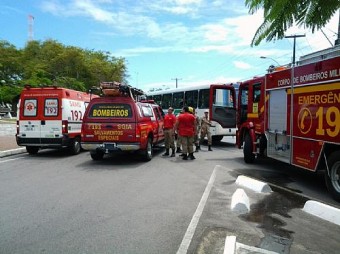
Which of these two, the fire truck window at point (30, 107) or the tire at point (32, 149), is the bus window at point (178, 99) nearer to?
the tire at point (32, 149)

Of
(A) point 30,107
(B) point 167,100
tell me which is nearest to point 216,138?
(B) point 167,100

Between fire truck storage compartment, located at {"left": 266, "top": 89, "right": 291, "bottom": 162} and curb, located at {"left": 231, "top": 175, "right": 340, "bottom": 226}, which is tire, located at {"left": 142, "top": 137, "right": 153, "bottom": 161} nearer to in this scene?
fire truck storage compartment, located at {"left": 266, "top": 89, "right": 291, "bottom": 162}

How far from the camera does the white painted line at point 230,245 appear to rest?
15.6 ft

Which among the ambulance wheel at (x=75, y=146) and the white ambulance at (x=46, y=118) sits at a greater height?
the white ambulance at (x=46, y=118)

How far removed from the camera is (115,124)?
12656 millimetres

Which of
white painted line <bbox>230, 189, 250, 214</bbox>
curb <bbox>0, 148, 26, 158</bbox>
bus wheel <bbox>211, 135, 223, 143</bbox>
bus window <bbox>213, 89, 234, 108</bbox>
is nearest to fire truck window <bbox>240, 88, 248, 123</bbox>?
bus window <bbox>213, 89, 234, 108</bbox>

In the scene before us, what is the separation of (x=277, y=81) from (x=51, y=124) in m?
8.34

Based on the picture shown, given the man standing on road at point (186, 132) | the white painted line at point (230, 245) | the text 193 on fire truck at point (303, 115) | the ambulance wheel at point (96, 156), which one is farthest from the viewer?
the man standing on road at point (186, 132)

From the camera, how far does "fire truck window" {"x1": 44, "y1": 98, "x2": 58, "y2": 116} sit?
14.9 m

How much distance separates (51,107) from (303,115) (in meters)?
9.38

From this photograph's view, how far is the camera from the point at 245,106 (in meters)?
14.0

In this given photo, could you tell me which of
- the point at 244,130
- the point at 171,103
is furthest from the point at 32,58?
the point at 244,130

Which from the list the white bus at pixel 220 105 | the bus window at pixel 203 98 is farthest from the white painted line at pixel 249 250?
the bus window at pixel 203 98

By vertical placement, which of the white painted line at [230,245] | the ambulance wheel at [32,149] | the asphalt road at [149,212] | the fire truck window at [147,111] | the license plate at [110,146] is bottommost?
the asphalt road at [149,212]
